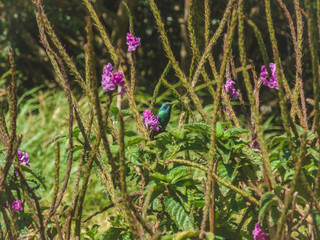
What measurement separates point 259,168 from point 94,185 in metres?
2.65

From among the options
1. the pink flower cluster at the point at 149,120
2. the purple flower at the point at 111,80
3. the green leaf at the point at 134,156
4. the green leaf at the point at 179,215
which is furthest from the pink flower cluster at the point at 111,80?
the pink flower cluster at the point at 149,120

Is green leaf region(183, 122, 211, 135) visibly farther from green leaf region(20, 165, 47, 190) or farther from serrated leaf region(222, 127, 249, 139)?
green leaf region(20, 165, 47, 190)

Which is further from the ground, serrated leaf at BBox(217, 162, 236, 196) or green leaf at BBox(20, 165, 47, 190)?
green leaf at BBox(20, 165, 47, 190)

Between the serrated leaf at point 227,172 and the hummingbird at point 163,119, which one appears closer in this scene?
the serrated leaf at point 227,172

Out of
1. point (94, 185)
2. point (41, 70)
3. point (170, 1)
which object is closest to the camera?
point (94, 185)

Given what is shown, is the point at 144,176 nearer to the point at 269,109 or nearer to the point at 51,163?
the point at 51,163

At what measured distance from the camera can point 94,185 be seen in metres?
3.64

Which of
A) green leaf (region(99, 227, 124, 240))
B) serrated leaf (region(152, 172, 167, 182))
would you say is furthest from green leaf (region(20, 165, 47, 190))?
serrated leaf (region(152, 172, 167, 182))

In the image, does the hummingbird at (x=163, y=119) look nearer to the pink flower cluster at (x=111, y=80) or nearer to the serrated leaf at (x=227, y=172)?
the serrated leaf at (x=227, y=172)

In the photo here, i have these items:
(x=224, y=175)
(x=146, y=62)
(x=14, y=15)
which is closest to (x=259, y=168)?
(x=224, y=175)

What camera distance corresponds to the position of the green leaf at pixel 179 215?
1.08 m

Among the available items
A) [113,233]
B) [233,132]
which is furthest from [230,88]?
[113,233]

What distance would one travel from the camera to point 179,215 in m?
1.11

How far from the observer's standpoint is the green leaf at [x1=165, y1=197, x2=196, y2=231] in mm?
1081
